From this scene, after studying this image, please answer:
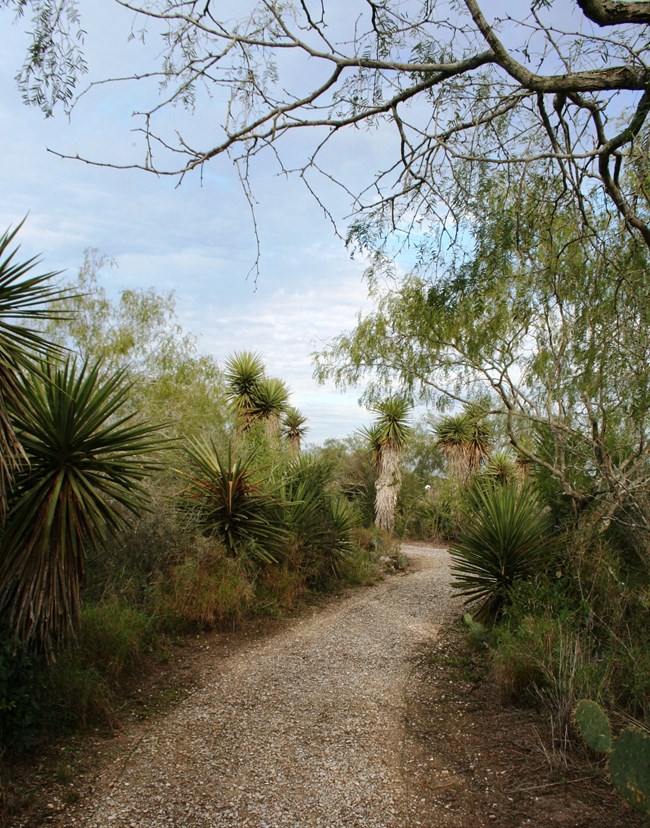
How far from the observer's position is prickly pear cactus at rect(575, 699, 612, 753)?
3.83m

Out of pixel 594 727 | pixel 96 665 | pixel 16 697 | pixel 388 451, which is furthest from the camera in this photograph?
pixel 388 451

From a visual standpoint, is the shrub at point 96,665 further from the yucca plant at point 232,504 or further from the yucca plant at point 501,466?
the yucca plant at point 501,466

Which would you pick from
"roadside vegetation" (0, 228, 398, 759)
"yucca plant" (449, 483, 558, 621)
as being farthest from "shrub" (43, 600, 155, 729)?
"yucca plant" (449, 483, 558, 621)

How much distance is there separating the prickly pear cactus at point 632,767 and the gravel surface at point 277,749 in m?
1.46

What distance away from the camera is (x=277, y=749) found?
5094 mm

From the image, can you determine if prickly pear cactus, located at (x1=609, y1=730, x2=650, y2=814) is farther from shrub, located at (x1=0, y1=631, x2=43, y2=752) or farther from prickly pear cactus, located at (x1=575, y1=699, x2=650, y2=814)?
shrub, located at (x1=0, y1=631, x2=43, y2=752)

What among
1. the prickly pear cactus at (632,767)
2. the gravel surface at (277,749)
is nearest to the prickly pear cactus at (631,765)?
the prickly pear cactus at (632,767)

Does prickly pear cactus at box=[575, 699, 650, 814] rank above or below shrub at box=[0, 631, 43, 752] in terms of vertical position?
above

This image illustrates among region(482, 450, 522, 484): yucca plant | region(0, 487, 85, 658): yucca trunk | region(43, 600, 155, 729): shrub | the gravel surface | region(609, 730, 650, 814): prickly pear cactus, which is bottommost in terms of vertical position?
the gravel surface

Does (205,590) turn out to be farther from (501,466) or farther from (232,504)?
(501,466)

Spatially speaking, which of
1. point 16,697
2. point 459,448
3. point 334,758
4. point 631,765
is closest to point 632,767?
point 631,765

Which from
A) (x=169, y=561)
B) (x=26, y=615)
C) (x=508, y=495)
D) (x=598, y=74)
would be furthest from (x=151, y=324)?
(x=598, y=74)

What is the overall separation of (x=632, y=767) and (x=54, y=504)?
440cm

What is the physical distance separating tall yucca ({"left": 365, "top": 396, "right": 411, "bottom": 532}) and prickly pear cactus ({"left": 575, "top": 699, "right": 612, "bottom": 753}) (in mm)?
16003
